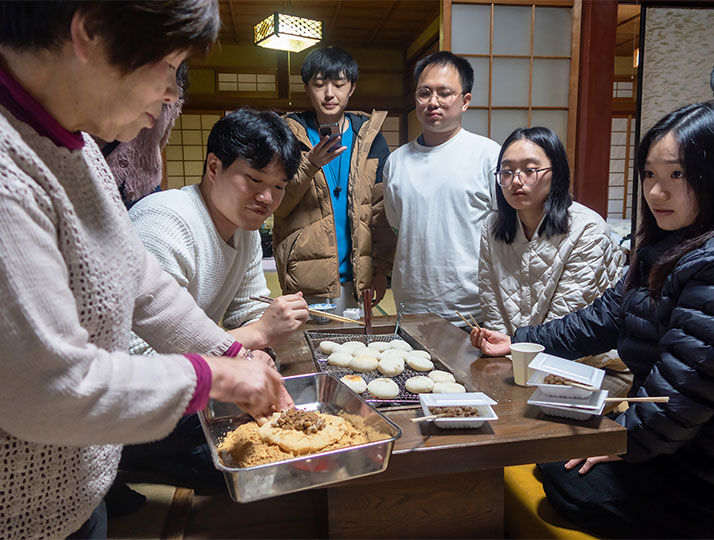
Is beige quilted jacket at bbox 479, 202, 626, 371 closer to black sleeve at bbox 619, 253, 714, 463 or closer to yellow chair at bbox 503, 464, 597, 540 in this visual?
yellow chair at bbox 503, 464, 597, 540

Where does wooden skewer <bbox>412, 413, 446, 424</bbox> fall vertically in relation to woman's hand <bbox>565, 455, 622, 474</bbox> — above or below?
above

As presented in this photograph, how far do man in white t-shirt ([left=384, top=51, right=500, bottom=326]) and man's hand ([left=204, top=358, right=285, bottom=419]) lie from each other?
217 centimetres

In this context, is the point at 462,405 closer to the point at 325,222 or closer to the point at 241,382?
the point at 241,382

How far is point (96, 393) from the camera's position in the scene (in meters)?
0.79

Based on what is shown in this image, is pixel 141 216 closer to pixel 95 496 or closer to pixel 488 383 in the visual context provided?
pixel 95 496

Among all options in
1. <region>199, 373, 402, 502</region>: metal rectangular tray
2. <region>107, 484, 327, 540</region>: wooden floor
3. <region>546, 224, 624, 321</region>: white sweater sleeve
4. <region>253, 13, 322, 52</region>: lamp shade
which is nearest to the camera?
<region>199, 373, 402, 502</region>: metal rectangular tray

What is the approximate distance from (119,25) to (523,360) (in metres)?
1.37

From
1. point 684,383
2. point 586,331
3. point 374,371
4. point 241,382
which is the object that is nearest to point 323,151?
point 374,371

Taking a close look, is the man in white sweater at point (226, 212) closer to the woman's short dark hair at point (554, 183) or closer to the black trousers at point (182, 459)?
the black trousers at point (182, 459)

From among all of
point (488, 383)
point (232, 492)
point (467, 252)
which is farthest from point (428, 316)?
point (232, 492)

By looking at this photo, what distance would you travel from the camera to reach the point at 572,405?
1383mm

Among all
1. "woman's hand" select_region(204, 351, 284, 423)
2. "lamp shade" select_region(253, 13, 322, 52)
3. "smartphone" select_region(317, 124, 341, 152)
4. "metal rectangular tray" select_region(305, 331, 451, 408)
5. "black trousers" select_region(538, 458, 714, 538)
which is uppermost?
"lamp shade" select_region(253, 13, 322, 52)

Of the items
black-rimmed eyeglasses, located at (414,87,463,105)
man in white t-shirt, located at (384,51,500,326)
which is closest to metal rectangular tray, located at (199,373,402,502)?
man in white t-shirt, located at (384,51,500,326)

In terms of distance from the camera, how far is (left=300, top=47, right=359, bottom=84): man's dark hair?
10.7 ft
